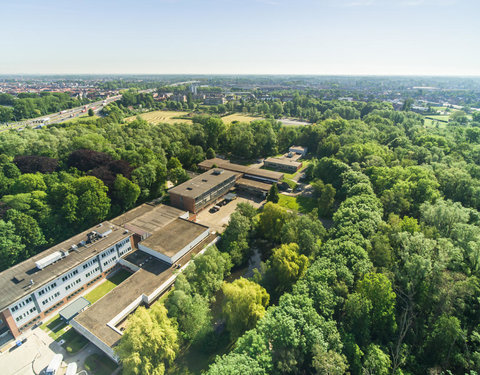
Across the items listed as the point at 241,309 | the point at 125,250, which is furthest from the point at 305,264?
the point at 125,250

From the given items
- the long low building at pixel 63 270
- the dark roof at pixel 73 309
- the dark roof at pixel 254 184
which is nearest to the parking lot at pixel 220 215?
the dark roof at pixel 254 184

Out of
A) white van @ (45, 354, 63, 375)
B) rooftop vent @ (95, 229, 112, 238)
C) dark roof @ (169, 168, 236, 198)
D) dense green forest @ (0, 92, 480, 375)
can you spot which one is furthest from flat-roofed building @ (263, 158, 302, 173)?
white van @ (45, 354, 63, 375)

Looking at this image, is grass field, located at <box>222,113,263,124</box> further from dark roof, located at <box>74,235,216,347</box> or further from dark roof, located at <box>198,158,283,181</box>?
dark roof, located at <box>74,235,216,347</box>

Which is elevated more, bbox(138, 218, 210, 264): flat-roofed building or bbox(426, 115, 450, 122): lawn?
bbox(426, 115, 450, 122): lawn

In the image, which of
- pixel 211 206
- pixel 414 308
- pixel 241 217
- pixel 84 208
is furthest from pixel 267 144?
pixel 414 308

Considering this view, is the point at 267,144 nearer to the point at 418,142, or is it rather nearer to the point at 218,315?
the point at 418,142
